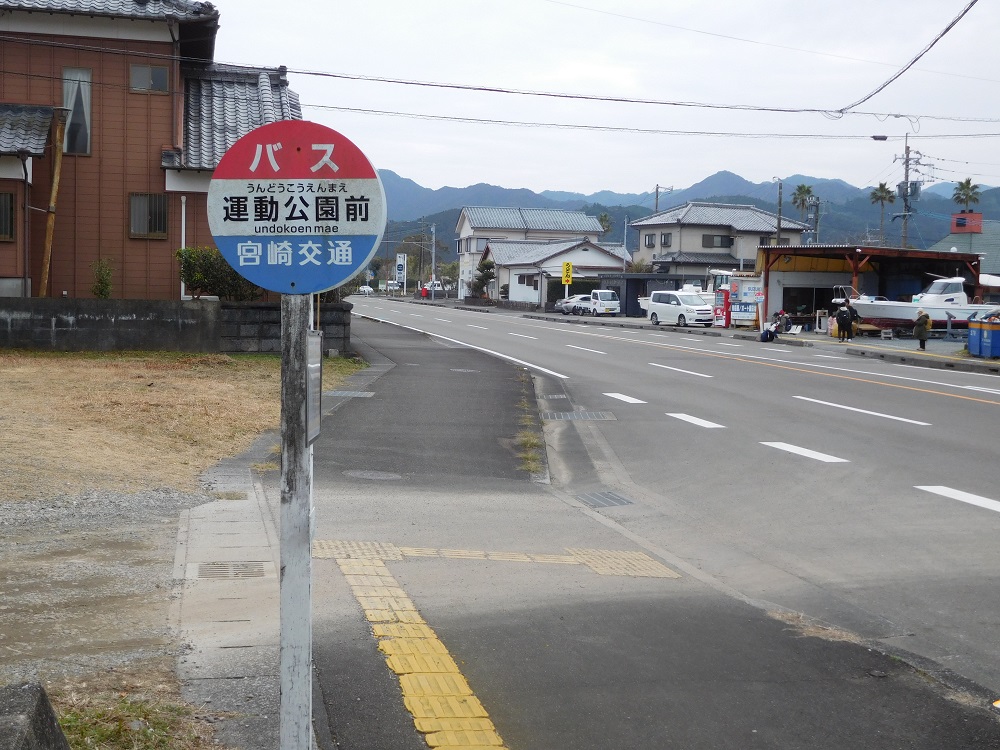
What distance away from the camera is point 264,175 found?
3.44 metres

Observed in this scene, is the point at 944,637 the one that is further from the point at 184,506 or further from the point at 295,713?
the point at 184,506

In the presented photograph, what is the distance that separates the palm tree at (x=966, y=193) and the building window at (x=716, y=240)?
2237 cm

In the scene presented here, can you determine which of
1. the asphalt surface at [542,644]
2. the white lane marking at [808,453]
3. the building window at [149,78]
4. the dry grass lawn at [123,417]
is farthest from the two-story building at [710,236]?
the asphalt surface at [542,644]

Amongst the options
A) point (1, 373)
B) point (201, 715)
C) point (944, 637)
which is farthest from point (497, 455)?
point (1, 373)

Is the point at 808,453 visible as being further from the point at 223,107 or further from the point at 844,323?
the point at 844,323

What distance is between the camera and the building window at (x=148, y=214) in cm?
2322

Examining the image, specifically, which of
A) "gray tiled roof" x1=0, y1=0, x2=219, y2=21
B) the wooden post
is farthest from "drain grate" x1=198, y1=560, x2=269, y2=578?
"gray tiled roof" x1=0, y1=0, x2=219, y2=21

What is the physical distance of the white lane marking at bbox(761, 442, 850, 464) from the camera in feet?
38.0

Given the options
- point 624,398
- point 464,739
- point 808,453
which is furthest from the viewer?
point 624,398

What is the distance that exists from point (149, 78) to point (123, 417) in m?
14.1

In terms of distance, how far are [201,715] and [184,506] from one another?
427 cm

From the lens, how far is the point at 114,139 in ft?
75.8

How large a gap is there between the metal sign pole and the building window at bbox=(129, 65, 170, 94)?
22170mm

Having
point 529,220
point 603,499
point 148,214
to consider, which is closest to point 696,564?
point 603,499
